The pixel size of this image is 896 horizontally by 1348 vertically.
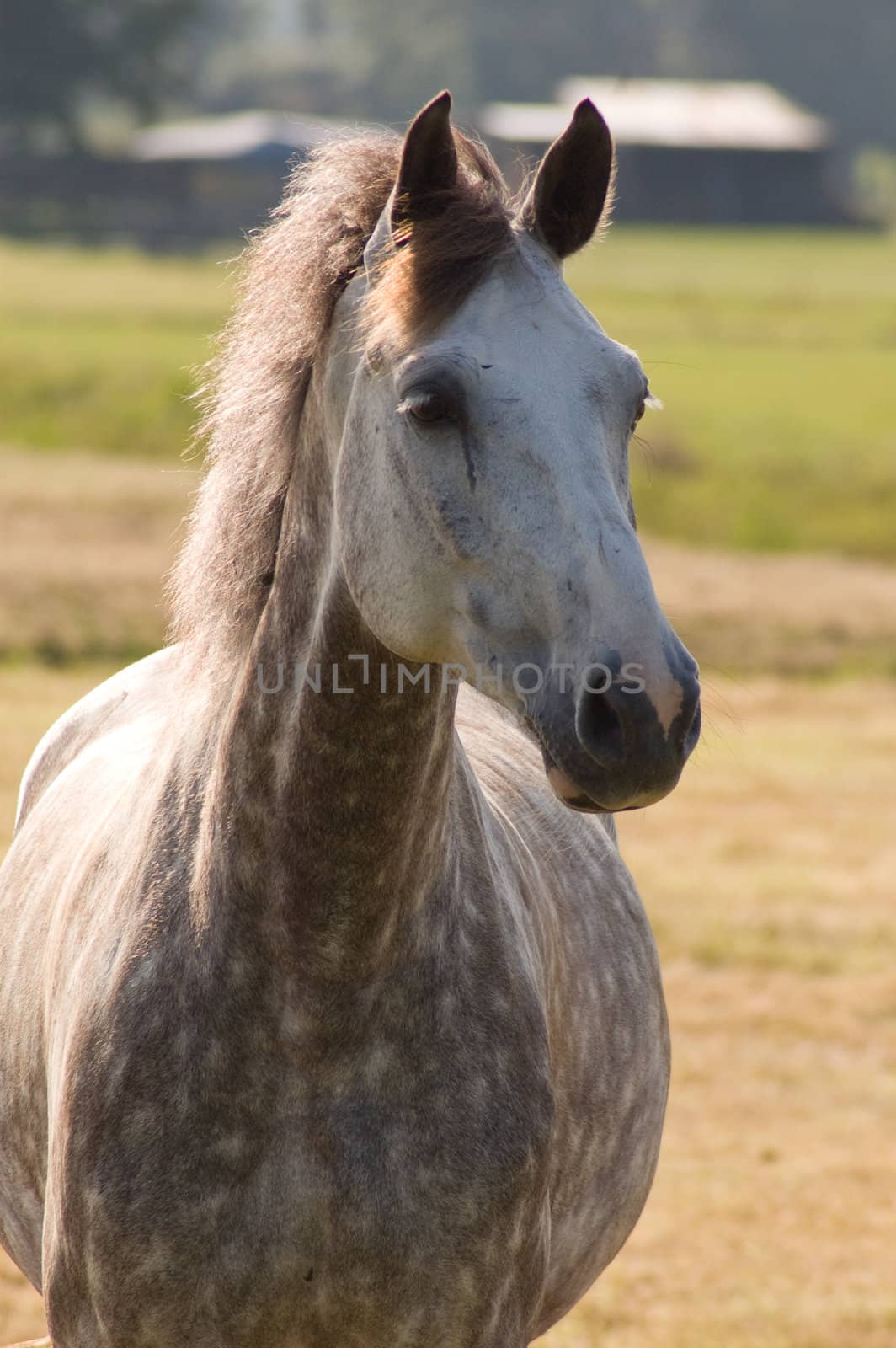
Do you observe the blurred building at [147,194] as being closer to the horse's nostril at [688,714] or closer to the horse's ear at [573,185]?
the horse's ear at [573,185]

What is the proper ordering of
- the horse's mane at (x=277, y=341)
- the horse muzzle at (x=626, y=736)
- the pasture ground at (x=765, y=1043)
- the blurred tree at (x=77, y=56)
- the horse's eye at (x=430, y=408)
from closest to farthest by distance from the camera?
the horse muzzle at (x=626, y=736)
the horse's eye at (x=430, y=408)
the horse's mane at (x=277, y=341)
the pasture ground at (x=765, y=1043)
the blurred tree at (x=77, y=56)

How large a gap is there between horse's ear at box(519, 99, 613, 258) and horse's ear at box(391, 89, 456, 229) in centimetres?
14

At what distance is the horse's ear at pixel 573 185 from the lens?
90.0 inches

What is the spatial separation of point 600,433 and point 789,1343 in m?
3.21

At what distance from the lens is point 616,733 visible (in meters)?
1.95

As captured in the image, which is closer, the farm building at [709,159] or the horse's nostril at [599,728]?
the horse's nostril at [599,728]

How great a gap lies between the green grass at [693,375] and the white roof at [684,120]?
751 inches

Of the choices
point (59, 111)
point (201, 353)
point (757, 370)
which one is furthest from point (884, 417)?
point (59, 111)

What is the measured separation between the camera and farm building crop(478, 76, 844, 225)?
5662 centimetres

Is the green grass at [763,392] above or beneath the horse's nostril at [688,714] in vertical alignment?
beneath

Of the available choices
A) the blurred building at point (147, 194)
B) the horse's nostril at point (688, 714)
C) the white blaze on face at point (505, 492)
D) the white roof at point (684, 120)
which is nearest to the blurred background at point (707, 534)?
the blurred building at point (147, 194)

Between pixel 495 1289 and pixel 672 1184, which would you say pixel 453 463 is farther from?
pixel 672 1184

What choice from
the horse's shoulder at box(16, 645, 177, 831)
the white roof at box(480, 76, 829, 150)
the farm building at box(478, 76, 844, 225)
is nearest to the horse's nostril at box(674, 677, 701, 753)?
the horse's shoulder at box(16, 645, 177, 831)

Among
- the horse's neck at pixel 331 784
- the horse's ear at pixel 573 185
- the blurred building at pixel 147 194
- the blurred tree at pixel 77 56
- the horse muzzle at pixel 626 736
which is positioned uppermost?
the blurred tree at pixel 77 56
